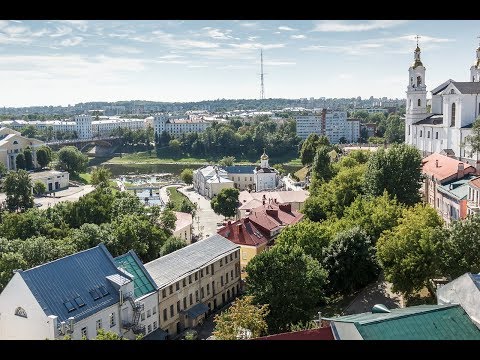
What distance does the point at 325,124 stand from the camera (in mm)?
83000

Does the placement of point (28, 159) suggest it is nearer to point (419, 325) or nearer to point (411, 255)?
point (411, 255)

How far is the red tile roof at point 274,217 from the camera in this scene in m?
23.5

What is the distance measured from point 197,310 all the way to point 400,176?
10.0 meters

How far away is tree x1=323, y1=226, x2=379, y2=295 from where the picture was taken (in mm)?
16625

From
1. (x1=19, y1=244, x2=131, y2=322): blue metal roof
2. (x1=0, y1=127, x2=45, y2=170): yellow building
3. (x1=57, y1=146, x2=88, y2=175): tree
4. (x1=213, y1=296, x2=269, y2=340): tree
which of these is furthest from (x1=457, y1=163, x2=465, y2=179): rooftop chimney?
(x1=0, y1=127, x2=45, y2=170): yellow building

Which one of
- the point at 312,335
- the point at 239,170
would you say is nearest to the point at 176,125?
the point at 239,170

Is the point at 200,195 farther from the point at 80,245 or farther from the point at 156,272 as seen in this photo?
the point at 156,272

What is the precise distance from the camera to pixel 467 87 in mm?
28531

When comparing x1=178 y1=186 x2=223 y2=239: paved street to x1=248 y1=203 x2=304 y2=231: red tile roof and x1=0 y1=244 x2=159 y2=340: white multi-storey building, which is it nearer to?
x1=248 y1=203 x2=304 y2=231: red tile roof

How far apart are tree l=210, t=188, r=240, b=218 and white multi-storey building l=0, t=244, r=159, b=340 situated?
1889cm

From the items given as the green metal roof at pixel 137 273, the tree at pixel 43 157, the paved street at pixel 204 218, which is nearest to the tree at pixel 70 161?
the tree at pixel 43 157

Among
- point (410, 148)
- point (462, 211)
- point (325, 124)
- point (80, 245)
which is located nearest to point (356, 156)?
point (410, 148)
